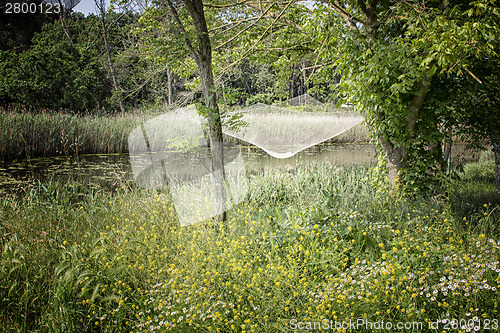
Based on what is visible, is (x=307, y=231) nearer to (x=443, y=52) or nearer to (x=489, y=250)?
(x=489, y=250)

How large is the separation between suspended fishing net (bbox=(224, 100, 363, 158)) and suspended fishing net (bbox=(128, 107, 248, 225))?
31.7 inches

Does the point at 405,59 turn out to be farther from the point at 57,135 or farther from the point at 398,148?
the point at 57,135

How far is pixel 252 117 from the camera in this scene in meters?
7.24

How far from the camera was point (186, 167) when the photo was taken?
5.45 m

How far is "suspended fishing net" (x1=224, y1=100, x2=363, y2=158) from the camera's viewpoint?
5.92 m

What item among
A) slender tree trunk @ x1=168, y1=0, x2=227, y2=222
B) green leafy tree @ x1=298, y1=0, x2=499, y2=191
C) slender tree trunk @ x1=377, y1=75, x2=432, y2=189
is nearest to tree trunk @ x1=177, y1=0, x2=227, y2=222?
slender tree trunk @ x1=168, y1=0, x2=227, y2=222

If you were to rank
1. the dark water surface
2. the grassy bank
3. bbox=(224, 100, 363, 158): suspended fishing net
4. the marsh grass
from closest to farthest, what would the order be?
the grassy bank → the dark water surface → bbox=(224, 100, 363, 158): suspended fishing net → the marsh grass

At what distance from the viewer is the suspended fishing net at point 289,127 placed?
233 inches

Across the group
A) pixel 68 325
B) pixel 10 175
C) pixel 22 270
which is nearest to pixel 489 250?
pixel 68 325

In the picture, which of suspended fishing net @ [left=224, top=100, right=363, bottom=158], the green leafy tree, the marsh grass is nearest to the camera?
the green leafy tree

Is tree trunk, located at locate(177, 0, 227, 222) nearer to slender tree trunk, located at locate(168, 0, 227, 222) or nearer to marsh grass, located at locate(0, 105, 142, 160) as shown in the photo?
slender tree trunk, located at locate(168, 0, 227, 222)

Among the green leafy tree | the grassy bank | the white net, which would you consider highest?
the green leafy tree

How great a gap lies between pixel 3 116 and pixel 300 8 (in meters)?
7.46

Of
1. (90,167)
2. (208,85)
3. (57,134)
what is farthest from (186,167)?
(57,134)
